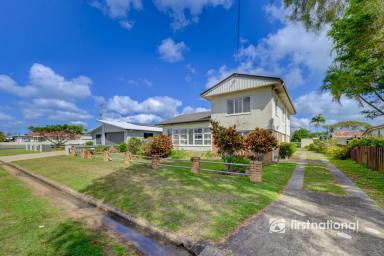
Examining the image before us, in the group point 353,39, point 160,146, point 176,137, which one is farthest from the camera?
point 176,137

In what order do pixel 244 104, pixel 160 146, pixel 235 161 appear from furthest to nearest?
pixel 244 104
pixel 160 146
pixel 235 161

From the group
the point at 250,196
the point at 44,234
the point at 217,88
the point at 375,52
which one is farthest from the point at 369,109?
the point at 44,234

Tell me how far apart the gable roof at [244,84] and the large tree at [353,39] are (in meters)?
3.21

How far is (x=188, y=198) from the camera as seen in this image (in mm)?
5949

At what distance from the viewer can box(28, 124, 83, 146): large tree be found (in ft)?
112

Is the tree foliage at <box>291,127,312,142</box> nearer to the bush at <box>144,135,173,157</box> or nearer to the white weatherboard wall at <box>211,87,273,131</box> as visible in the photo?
the white weatherboard wall at <box>211,87,273,131</box>

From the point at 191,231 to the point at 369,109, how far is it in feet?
54.8

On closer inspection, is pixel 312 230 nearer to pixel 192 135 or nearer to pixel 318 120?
pixel 192 135

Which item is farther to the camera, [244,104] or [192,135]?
[192,135]

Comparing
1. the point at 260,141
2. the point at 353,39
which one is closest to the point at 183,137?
the point at 260,141

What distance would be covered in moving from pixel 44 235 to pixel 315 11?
13433 mm

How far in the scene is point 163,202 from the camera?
5.67 m

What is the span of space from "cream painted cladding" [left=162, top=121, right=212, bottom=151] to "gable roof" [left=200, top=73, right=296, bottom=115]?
353 centimetres

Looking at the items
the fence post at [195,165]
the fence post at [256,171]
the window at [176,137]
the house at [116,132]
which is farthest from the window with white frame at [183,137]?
the fence post at [256,171]
